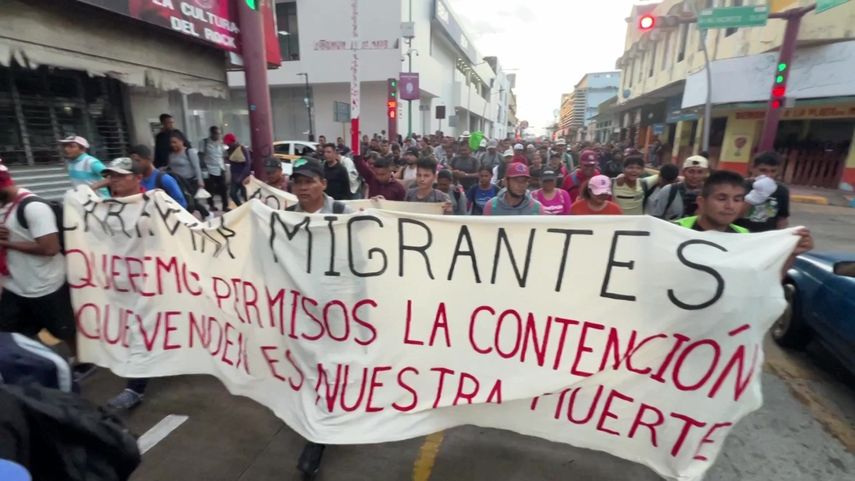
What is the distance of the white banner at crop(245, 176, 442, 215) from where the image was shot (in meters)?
4.12

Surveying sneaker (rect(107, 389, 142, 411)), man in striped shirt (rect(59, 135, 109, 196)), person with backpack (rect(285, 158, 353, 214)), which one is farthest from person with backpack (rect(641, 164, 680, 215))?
man in striped shirt (rect(59, 135, 109, 196))

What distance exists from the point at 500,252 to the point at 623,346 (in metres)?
0.78

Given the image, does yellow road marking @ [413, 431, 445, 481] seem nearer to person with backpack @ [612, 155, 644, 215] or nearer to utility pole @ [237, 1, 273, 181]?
person with backpack @ [612, 155, 644, 215]

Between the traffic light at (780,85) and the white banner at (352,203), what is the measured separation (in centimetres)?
1278

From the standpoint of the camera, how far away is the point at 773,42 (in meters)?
14.6

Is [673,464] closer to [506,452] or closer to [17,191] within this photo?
→ [506,452]

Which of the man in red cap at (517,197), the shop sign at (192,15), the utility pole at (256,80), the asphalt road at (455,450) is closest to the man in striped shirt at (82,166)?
the utility pole at (256,80)

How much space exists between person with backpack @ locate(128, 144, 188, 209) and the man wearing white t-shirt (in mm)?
1213

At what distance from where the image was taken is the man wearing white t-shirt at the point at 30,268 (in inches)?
113

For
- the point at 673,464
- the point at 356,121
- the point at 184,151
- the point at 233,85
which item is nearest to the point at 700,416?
the point at 673,464

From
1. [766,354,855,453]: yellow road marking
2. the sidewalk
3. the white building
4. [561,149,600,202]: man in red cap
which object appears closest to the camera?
[766,354,855,453]: yellow road marking

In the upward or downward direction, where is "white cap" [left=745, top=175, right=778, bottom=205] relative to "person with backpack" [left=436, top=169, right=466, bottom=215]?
upward

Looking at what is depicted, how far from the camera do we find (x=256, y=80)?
7.13 m

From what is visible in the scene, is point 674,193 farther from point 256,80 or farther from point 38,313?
point 256,80
